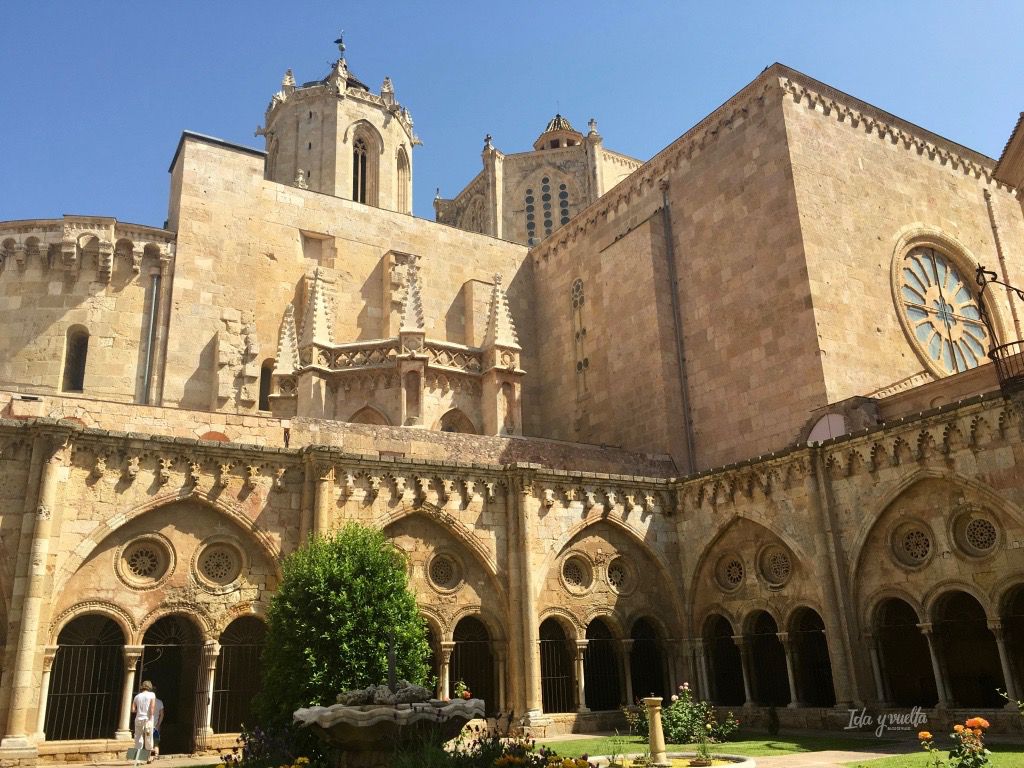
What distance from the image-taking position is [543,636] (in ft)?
61.2

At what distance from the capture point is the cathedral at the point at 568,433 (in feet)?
49.6

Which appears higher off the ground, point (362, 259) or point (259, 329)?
Answer: point (362, 259)

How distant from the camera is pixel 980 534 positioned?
14742mm

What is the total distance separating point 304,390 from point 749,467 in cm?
1218

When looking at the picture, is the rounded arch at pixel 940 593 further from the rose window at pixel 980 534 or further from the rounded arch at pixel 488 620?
the rounded arch at pixel 488 620

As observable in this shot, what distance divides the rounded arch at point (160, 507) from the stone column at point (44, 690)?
94 cm

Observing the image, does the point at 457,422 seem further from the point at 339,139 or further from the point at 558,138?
the point at 558,138

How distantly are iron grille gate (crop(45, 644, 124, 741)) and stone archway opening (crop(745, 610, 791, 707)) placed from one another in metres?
12.7

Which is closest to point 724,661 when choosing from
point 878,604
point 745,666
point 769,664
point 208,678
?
point 769,664

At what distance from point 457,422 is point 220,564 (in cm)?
1078

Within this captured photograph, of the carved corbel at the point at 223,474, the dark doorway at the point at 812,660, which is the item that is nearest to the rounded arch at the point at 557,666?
the dark doorway at the point at 812,660

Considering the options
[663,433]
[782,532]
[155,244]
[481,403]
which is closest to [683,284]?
[663,433]

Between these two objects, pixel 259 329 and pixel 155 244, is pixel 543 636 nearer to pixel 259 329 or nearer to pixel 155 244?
pixel 259 329

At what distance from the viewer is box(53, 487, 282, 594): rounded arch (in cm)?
1452
